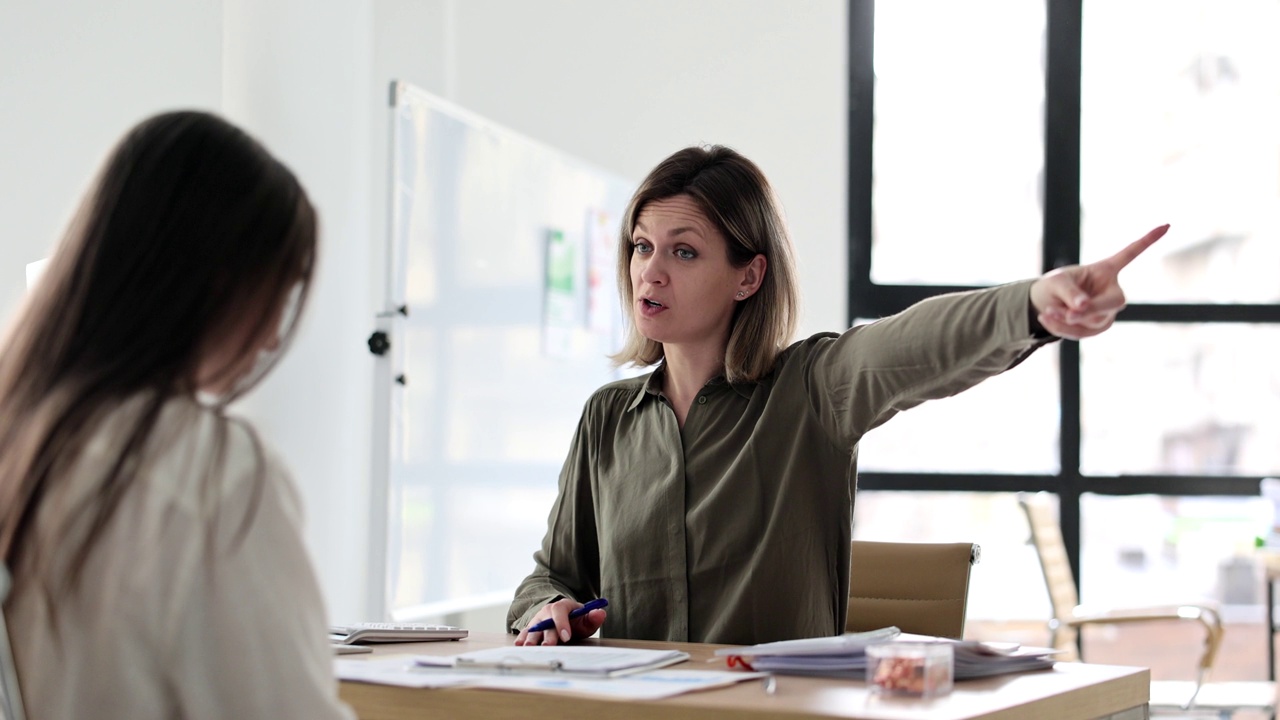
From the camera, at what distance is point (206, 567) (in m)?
0.88

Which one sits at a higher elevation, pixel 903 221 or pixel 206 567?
pixel 903 221

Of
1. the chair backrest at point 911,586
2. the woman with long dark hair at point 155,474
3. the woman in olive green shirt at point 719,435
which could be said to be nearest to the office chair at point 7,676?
the woman with long dark hair at point 155,474

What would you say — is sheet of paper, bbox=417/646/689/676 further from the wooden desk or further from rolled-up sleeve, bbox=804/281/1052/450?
rolled-up sleeve, bbox=804/281/1052/450

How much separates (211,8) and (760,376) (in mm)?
3177

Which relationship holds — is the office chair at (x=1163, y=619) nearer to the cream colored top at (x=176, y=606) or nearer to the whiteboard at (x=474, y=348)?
the whiteboard at (x=474, y=348)

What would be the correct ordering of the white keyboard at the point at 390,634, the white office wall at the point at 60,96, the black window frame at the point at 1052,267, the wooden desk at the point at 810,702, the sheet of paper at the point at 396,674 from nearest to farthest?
the wooden desk at the point at 810,702
the sheet of paper at the point at 396,674
the white keyboard at the point at 390,634
the white office wall at the point at 60,96
the black window frame at the point at 1052,267

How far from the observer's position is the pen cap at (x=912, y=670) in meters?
1.18

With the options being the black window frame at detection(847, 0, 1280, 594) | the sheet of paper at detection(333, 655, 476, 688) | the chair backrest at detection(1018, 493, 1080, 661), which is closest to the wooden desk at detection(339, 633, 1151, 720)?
the sheet of paper at detection(333, 655, 476, 688)

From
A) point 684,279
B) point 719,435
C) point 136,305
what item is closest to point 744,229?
point 684,279

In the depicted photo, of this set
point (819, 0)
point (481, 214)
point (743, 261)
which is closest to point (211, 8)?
point (481, 214)

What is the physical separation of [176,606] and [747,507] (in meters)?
1.07

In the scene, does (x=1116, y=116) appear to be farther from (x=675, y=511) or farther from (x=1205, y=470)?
(x=675, y=511)

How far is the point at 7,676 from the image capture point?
86 centimetres

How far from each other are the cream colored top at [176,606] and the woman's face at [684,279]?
3.57 ft
